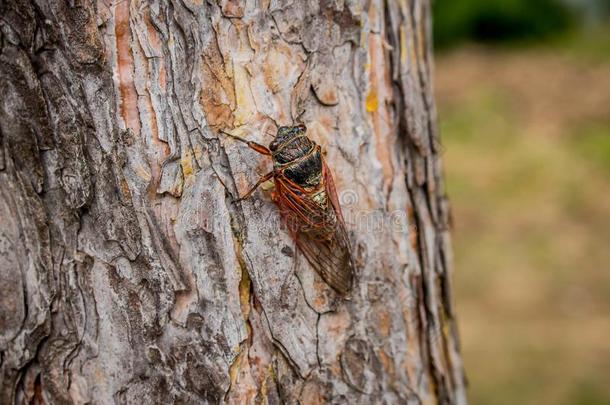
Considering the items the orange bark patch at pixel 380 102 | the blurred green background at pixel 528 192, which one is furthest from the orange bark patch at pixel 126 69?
the blurred green background at pixel 528 192

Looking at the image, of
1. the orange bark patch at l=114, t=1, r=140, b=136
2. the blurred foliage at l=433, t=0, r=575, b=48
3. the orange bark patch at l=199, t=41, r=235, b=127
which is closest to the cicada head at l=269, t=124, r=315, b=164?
the orange bark patch at l=199, t=41, r=235, b=127

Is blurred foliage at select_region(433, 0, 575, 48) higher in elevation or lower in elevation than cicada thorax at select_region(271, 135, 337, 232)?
higher

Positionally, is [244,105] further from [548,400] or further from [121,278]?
[548,400]

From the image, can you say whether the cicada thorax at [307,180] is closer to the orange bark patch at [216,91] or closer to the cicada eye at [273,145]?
the cicada eye at [273,145]

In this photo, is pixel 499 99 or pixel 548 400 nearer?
pixel 548 400

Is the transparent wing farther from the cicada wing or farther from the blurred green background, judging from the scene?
the blurred green background

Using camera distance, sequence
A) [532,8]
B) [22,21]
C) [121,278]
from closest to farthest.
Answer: [22,21]
[121,278]
[532,8]

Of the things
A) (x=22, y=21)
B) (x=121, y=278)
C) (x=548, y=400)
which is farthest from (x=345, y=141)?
(x=548, y=400)

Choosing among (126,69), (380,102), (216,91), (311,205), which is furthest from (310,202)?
(126,69)
